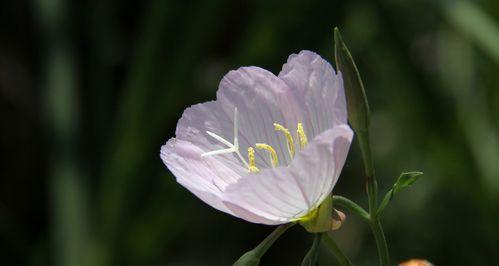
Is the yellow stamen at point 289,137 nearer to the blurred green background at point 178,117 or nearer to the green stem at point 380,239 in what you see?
the green stem at point 380,239

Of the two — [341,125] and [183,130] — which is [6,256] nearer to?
[183,130]

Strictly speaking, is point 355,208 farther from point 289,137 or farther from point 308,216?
point 289,137

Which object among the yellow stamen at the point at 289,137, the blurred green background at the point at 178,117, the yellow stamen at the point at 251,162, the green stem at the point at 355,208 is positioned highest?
the yellow stamen at the point at 289,137

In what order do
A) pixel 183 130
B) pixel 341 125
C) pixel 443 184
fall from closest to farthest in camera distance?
pixel 341 125 → pixel 183 130 → pixel 443 184

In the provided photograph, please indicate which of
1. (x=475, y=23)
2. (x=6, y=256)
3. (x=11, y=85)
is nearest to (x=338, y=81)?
(x=475, y=23)

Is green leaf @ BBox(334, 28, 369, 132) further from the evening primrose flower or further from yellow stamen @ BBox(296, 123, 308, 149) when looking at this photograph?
yellow stamen @ BBox(296, 123, 308, 149)

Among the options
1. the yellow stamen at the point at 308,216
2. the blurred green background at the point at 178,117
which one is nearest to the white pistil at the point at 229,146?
the yellow stamen at the point at 308,216

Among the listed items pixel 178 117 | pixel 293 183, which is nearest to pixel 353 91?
pixel 293 183
